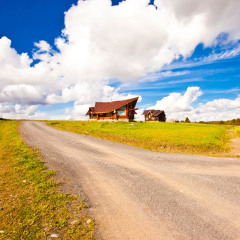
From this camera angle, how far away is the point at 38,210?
192 inches

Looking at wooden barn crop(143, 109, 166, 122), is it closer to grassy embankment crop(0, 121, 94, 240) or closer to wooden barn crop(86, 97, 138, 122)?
wooden barn crop(86, 97, 138, 122)

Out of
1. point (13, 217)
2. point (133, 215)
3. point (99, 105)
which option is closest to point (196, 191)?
point (133, 215)

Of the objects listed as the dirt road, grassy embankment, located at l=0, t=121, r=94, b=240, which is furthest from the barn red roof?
grassy embankment, located at l=0, t=121, r=94, b=240

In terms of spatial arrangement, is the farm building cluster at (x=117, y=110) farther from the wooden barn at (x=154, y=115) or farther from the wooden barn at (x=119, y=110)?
the wooden barn at (x=154, y=115)

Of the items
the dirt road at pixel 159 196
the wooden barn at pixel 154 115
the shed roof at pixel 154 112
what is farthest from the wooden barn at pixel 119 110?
the dirt road at pixel 159 196

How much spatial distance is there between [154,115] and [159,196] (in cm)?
7499

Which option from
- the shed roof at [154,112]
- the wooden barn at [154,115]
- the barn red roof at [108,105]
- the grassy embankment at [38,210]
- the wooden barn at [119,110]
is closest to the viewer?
the grassy embankment at [38,210]

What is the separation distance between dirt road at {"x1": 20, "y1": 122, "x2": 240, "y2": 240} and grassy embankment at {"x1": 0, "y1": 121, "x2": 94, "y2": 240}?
586 millimetres

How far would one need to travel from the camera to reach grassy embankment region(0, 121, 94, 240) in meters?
4.04

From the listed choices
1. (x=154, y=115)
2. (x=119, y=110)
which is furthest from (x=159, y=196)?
(x=154, y=115)

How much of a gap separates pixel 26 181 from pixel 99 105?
48783 mm

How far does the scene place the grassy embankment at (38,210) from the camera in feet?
13.3

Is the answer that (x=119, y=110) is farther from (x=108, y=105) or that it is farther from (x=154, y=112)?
(x=154, y=112)

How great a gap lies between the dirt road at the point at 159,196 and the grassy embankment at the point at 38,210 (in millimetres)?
586
